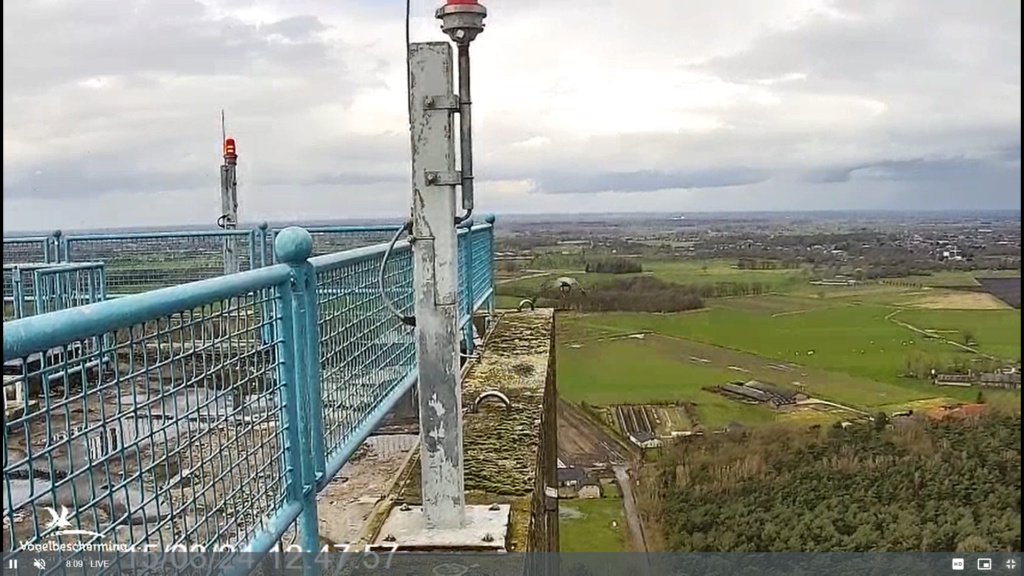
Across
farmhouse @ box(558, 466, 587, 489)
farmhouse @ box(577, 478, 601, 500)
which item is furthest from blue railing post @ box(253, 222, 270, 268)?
farmhouse @ box(577, 478, 601, 500)

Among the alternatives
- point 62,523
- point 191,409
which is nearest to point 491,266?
point 191,409

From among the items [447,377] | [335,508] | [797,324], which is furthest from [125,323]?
[797,324]

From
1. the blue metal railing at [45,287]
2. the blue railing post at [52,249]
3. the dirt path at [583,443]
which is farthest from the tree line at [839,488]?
the blue railing post at [52,249]

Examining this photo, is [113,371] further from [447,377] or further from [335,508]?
[335,508]

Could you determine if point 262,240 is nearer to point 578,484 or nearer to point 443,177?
point 578,484

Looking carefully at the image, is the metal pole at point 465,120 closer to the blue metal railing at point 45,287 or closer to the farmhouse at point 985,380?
the farmhouse at point 985,380

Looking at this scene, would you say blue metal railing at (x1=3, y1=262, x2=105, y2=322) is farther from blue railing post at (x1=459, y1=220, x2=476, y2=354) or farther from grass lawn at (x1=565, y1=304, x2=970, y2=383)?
grass lawn at (x1=565, y1=304, x2=970, y2=383)
